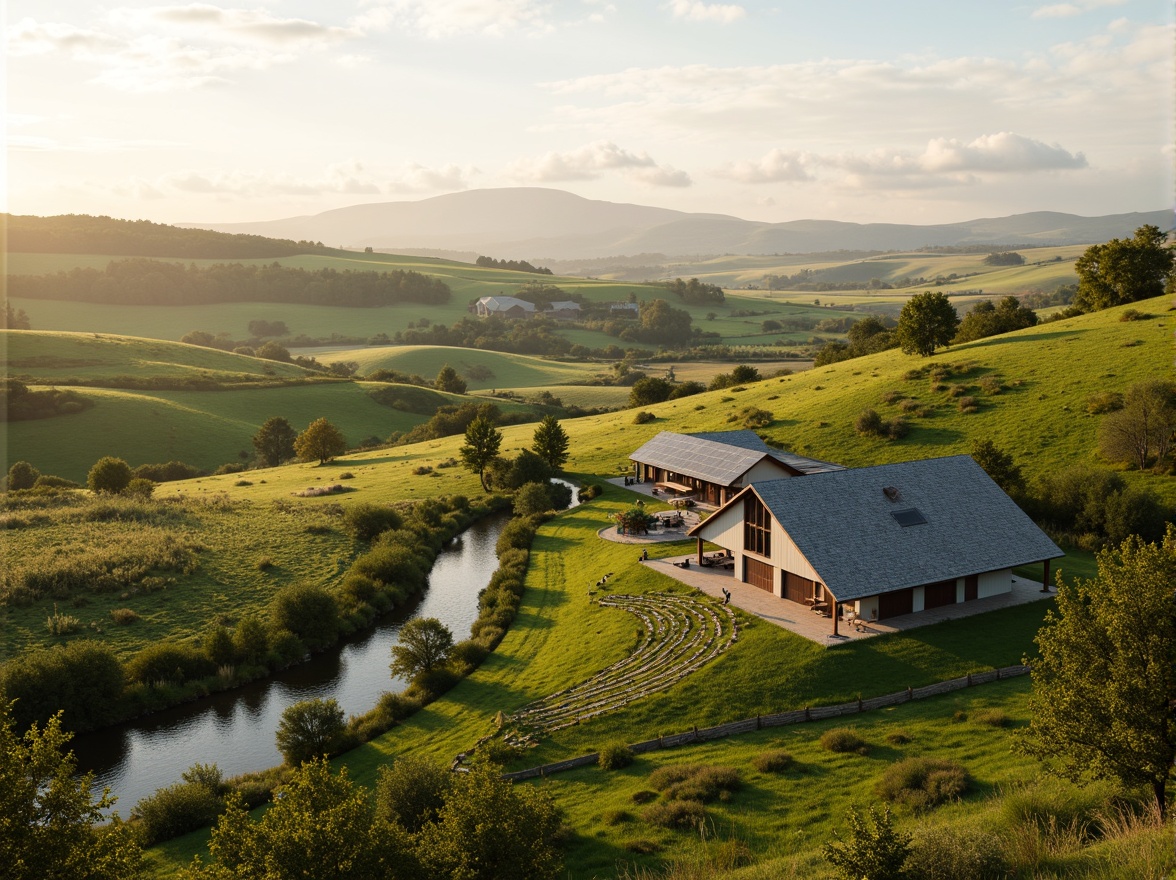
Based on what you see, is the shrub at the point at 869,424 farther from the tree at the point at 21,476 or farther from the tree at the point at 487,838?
the tree at the point at 21,476

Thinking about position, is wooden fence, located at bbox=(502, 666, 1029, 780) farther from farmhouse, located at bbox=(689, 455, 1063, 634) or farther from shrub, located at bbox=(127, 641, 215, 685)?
shrub, located at bbox=(127, 641, 215, 685)

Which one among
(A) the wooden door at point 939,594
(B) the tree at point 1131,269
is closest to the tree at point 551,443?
(A) the wooden door at point 939,594

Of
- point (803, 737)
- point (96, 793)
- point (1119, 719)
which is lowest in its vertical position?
point (96, 793)

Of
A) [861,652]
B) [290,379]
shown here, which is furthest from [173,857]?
[290,379]

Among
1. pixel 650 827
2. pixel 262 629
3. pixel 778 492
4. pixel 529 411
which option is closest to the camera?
pixel 650 827

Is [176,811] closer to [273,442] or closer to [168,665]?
[168,665]

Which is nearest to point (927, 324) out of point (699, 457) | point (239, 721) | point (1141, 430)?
point (1141, 430)

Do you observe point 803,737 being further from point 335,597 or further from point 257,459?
point 257,459
